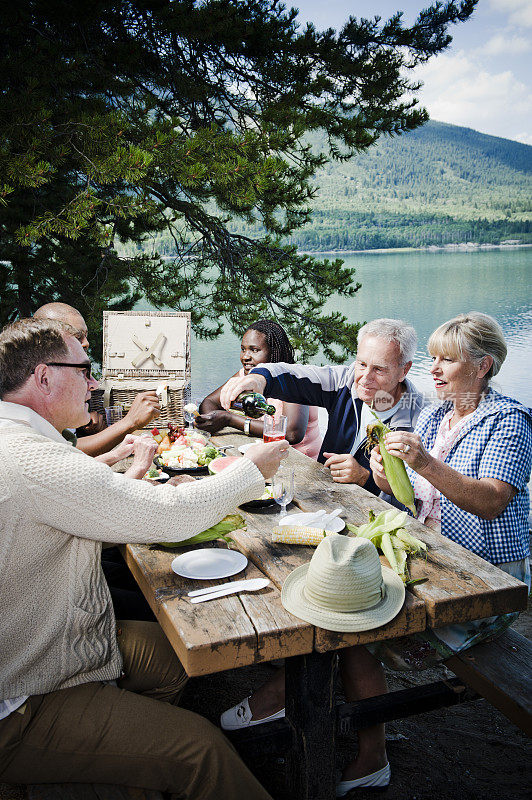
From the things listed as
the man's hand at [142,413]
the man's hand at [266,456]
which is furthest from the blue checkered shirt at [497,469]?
the man's hand at [142,413]

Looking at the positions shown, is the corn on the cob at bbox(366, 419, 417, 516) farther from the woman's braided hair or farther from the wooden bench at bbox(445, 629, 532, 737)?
the woman's braided hair

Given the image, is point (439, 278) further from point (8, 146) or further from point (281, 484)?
point (281, 484)

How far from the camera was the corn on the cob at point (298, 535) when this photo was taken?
178 centimetres

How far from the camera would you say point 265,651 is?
129 cm

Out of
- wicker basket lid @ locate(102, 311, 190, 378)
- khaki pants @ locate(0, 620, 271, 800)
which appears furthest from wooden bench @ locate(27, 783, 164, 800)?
wicker basket lid @ locate(102, 311, 190, 378)

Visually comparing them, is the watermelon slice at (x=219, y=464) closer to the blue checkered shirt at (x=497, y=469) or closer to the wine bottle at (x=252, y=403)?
the wine bottle at (x=252, y=403)

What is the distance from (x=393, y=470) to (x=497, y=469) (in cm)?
35

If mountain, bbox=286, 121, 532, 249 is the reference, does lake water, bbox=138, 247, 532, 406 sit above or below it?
below

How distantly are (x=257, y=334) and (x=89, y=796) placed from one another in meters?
2.93

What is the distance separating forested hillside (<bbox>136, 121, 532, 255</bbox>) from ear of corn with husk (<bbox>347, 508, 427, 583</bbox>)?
911 centimetres

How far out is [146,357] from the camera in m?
3.62

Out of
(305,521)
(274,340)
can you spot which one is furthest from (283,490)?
(274,340)

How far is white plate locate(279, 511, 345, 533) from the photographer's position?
1.88 metres

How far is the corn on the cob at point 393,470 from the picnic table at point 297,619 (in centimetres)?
15
